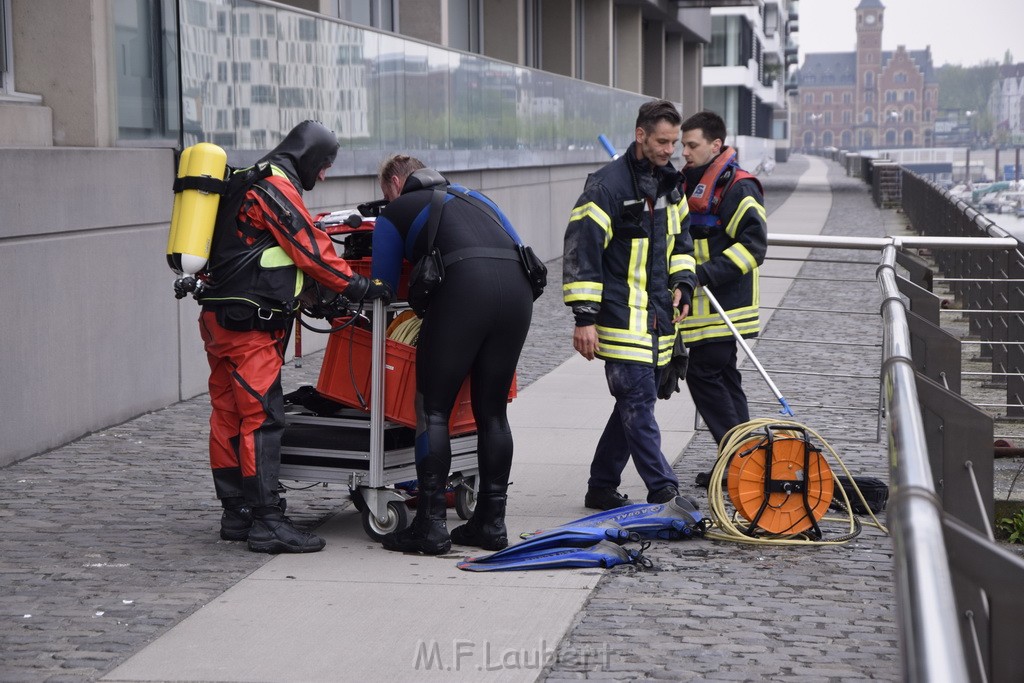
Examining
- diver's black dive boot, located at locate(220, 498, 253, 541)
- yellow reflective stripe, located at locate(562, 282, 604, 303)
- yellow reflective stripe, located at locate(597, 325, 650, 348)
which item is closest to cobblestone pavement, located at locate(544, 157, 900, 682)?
yellow reflective stripe, located at locate(597, 325, 650, 348)

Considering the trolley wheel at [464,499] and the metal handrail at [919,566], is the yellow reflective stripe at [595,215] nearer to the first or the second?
the trolley wheel at [464,499]

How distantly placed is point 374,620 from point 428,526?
38.1 inches

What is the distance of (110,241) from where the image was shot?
9211 millimetres

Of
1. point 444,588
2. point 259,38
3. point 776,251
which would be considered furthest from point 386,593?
point 776,251

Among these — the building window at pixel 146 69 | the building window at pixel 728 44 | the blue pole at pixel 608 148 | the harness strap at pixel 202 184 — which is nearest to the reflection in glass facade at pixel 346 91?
the building window at pixel 146 69

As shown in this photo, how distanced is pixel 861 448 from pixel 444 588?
3.87m

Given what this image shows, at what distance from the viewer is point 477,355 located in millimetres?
5848

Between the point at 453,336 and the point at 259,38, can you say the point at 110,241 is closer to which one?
the point at 259,38

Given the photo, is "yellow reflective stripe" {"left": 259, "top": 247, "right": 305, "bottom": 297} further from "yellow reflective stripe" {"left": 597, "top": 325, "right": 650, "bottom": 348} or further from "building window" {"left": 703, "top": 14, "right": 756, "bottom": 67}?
"building window" {"left": 703, "top": 14, "right": 756, "bottom": 67}

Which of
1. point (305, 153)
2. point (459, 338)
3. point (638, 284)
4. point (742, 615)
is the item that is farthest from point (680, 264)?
point (742, 615)

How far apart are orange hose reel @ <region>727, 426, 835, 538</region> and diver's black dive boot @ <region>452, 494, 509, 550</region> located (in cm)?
102

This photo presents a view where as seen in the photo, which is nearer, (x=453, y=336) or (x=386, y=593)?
(x=386, y=593)

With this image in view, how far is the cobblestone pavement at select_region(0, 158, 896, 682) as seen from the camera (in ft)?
15.0

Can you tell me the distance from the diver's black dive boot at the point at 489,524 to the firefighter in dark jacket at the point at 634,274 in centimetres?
78
